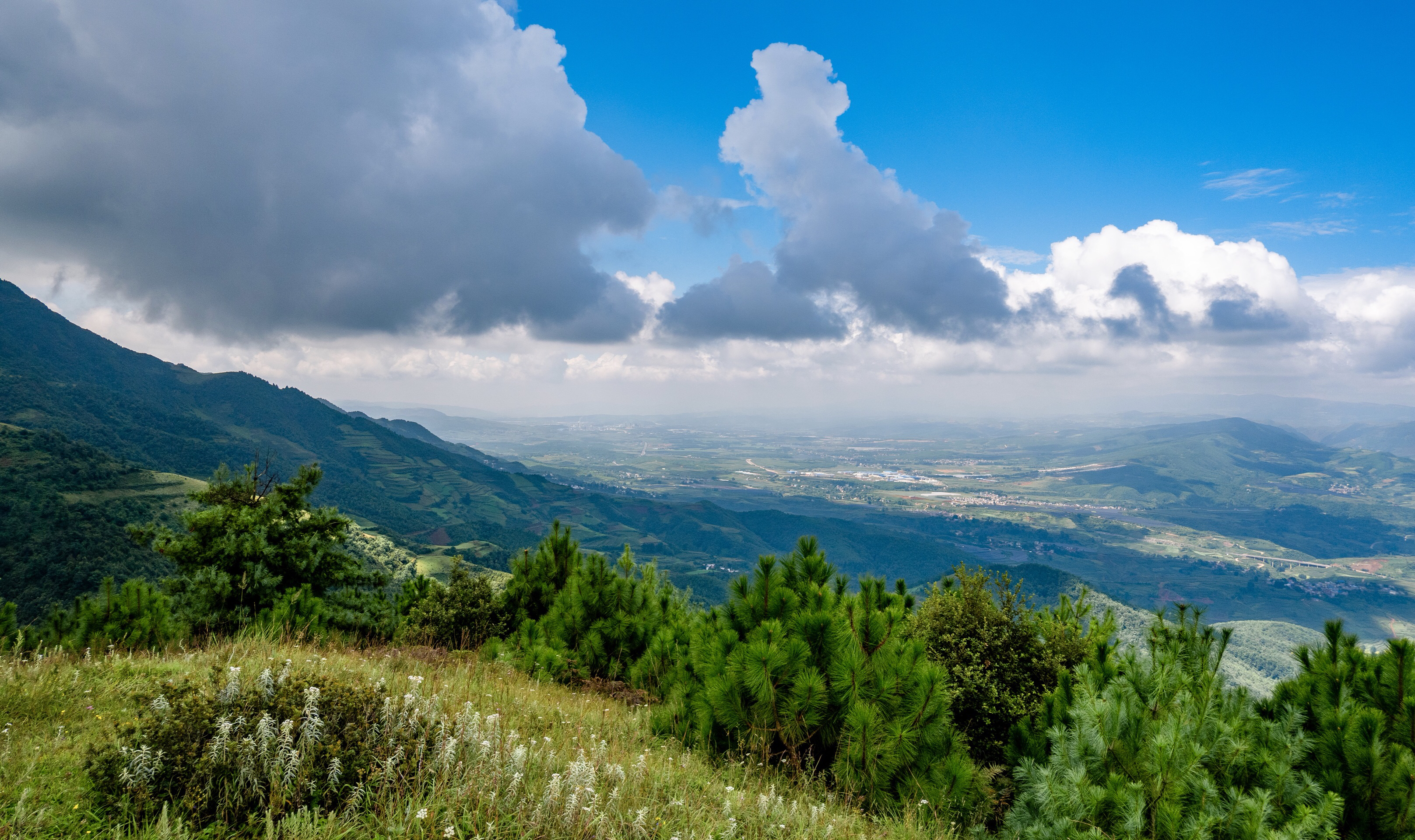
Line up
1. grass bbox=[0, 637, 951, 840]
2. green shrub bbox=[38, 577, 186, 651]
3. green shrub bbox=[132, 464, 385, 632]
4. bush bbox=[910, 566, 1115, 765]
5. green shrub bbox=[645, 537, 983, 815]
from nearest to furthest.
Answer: grass bbox=[0, 637, 951, 840] → green shrub bbox=[645, 537, 983, 815] → bush bbox=[910, 566, 1115, 765] → green shrub bbox=[38, 577, 186, 651] → green shrub bbox=[132, 464, 385, 632]

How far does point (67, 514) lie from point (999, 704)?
150104mm

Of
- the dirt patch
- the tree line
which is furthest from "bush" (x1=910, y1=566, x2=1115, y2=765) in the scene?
the dirt patch

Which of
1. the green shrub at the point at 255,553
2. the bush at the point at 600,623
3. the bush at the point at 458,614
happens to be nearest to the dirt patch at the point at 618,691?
the bush at the point at 600,623

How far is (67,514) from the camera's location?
A: 10219 centimetres

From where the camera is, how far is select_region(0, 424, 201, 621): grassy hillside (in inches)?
3329

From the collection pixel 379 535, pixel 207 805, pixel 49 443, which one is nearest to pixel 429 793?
pixel 207 805

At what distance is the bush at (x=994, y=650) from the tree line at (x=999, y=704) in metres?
0.03

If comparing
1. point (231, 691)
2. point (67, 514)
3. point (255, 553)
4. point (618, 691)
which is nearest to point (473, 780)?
point (231, 691)

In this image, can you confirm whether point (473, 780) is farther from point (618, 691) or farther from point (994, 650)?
point (994, 650)

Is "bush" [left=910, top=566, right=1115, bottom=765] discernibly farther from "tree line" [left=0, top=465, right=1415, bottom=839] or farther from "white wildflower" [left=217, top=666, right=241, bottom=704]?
"white wildflower" [left=217, top=666, right=241, bottom=704]

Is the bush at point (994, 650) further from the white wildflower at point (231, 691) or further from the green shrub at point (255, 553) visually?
the green shrub at point (255, 553)

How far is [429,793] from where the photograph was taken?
4129 millimetres

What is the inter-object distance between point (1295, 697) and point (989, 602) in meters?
3.32

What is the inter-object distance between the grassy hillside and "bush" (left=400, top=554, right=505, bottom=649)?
67694mm
